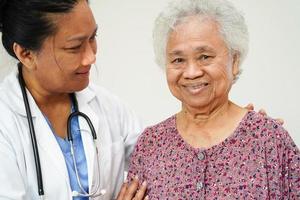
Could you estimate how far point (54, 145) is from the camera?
4.35 feet

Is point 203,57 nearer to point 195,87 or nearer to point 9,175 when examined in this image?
point 195,87

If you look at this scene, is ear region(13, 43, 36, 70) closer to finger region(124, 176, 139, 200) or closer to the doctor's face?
the doctor's face

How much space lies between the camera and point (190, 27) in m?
1.22

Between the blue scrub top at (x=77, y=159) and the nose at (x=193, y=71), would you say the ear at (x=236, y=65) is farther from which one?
the blue scrub top at (x=77, y=159)

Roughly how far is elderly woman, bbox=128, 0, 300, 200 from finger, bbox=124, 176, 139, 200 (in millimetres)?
45

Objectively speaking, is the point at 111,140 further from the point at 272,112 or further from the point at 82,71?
the point at 272,112

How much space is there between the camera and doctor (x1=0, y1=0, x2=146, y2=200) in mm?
1189

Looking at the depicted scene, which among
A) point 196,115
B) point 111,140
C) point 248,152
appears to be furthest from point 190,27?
point 111,140

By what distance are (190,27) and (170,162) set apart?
0.44 metres

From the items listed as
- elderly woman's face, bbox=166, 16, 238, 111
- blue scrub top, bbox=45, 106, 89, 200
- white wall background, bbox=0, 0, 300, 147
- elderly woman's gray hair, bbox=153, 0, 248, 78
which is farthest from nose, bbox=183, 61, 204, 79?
white wall background, bbox=0, 0, 300, 147

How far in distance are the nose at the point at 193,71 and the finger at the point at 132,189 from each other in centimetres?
41

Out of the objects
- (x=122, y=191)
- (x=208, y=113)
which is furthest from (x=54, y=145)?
(x=208, y=113)

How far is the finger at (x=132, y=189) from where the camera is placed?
1.35 meters

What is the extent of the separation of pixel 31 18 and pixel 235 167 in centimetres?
74
